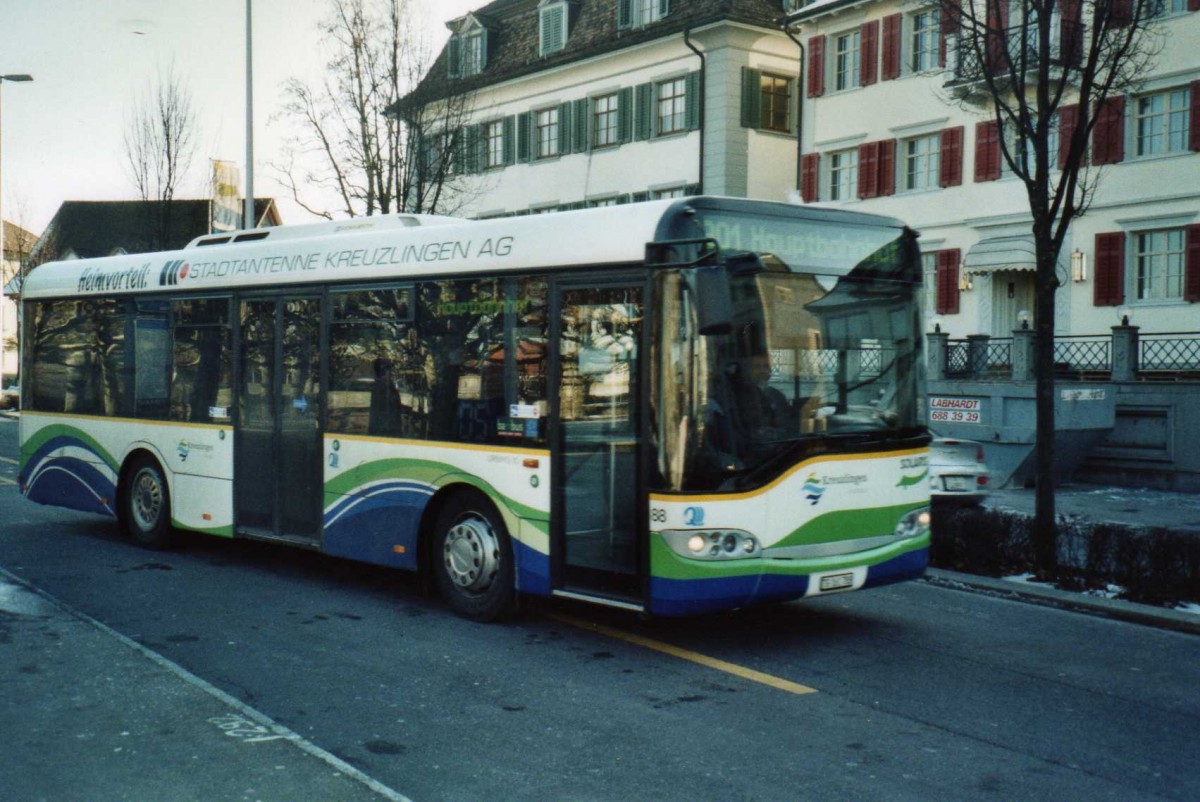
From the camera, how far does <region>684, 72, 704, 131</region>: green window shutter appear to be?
37.0 metres

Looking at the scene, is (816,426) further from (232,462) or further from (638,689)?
(232,462)

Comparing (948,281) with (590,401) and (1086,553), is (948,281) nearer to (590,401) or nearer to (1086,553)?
(1086,553)

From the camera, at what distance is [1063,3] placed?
489 inches

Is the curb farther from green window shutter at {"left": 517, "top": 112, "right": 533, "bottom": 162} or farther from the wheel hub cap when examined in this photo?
green window shutter at {"left": 517, "top": 112, "right": 533, "bottom": 162}

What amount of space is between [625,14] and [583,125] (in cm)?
355

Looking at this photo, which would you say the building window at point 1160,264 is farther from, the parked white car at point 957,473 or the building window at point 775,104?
the parked white car at point 957,473

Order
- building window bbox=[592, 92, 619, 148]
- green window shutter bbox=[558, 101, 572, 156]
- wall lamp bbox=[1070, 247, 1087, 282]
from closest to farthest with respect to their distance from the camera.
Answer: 1. wall lamp bbox=[1070, 247, 1087, 282]
2. building window bbox=[592, 92, 619, 148]
3. green window shutter bbox=[558, 101, 572, 156]

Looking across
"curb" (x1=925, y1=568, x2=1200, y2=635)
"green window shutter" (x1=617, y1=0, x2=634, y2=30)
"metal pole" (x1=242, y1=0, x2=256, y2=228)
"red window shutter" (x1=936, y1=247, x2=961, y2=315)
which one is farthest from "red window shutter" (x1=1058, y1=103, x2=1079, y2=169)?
"curb" (x1=925, y1=568, x2=1200, y2=635)

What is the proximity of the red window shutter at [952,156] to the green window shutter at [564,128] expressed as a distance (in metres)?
13.5

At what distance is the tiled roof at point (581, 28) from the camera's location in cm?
3638

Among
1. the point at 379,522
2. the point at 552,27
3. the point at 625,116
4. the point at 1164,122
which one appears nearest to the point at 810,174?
the point at 625,116

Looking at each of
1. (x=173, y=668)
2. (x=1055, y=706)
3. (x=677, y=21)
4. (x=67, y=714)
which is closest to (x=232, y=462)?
(x=173, y=668)

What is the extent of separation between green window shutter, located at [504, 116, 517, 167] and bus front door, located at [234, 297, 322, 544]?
33005 millimetres

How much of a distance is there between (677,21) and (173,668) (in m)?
32.8
